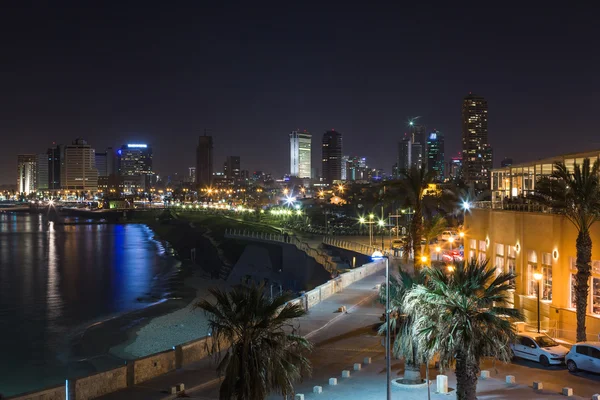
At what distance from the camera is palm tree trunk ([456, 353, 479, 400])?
42.9 feet

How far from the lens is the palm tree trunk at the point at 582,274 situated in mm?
18938

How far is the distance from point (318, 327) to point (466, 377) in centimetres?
1047

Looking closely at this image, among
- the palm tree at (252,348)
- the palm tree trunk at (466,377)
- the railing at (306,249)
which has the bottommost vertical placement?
the railing at (306,249)

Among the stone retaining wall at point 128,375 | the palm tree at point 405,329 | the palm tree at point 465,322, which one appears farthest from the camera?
the palm tree at point 405,329

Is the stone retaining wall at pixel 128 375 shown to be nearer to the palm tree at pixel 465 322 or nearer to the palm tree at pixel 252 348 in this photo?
the palm tree at pixel 252 348

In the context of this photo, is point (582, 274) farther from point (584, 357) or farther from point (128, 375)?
point (128, 375)

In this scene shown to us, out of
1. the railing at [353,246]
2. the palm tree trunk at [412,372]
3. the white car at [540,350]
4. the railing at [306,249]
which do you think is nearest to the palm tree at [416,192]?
the white car at [540,350]

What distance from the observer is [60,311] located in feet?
139

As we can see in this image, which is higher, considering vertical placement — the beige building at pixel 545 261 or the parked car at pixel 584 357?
the beige building at pixel 545 261

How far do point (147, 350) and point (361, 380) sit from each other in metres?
18.0

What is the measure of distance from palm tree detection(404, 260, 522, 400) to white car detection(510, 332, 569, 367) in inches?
207

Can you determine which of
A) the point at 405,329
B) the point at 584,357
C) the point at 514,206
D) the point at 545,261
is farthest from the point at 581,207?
the point at 405,329

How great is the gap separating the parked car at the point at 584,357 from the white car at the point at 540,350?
50 centimetres

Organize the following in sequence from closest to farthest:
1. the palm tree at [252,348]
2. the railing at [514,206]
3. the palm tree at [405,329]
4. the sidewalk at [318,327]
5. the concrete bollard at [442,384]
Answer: the palm tree at [252,348] → the concrete bollard at [442,384] → the palm tree at [405,329] → the sidewalk at [318,327] → the railing at [514,206]
